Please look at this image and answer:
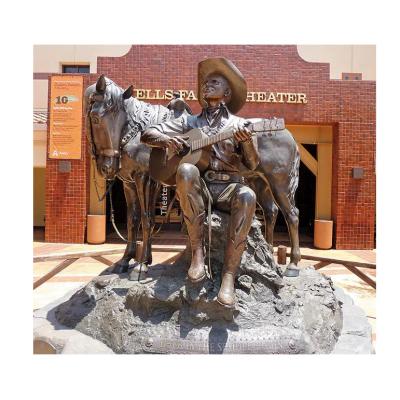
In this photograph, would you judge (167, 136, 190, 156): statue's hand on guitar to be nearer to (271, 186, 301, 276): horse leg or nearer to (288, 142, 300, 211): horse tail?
(271, 186, 301, 276): horse leg

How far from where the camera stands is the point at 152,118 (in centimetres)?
358

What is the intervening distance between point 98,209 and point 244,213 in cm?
636

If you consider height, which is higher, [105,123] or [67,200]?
[105,123]

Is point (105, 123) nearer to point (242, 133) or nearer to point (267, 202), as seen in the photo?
point (242, 133)

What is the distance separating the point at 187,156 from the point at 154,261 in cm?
404

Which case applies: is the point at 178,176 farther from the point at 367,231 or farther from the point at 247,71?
the point at 367,231

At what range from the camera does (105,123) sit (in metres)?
3.23

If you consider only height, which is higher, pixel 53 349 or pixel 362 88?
pixel 362 88

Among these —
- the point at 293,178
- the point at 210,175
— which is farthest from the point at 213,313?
the point at 293,178

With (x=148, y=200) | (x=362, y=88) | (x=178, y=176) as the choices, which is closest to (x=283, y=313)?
(x=178, y=176)

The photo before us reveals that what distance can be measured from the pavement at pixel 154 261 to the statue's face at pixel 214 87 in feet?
7.56

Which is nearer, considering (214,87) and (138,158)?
(214,87)

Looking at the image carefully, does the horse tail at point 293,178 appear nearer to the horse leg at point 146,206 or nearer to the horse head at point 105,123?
the horse leg at point 146,206

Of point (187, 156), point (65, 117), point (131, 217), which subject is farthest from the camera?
point (65, 117)
